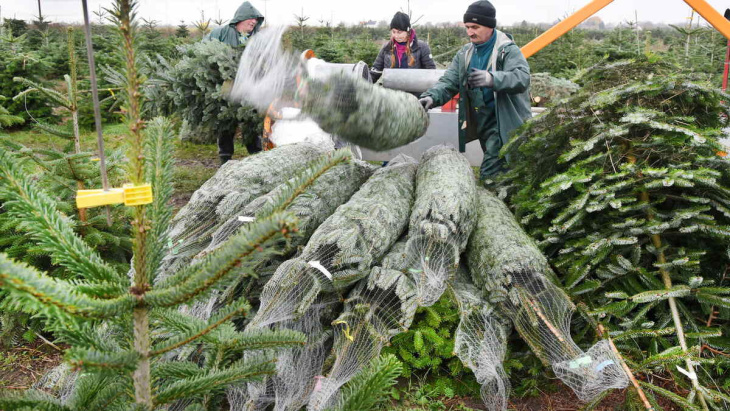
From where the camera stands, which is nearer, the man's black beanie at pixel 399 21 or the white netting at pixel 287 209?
the white netting at pixel 287 209

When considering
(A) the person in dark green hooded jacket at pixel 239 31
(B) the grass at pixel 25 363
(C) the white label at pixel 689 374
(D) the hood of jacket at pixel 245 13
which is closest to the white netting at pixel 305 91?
(B) the grass at pixel 25 363

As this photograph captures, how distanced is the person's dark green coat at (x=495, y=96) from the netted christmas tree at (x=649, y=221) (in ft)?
2.87

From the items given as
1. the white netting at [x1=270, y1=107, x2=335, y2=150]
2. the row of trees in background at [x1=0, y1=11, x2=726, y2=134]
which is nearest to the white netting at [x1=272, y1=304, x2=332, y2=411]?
the white netting at [x1=270, y1=107, x2=335, y2=150]

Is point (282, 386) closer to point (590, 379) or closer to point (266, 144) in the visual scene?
point (590, 379)

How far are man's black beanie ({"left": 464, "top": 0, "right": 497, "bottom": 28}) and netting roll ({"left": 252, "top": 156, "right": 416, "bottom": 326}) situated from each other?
2.23 m

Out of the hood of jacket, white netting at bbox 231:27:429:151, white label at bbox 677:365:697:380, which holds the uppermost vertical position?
the hood of jacket

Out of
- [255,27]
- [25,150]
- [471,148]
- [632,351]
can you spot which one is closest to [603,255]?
[632,351]

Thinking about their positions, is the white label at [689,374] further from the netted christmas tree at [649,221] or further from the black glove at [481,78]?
the black glove at [481,78]

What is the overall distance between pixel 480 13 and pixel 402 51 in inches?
111

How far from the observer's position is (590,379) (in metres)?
2.32

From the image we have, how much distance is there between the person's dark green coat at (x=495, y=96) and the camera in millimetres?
4219

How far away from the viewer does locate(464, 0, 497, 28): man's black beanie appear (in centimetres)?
436

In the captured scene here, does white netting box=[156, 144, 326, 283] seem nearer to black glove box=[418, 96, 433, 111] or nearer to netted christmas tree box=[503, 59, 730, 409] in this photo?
black glove box=[418, 96, 433, 111]

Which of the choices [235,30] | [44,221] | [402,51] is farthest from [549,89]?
[44,221]
